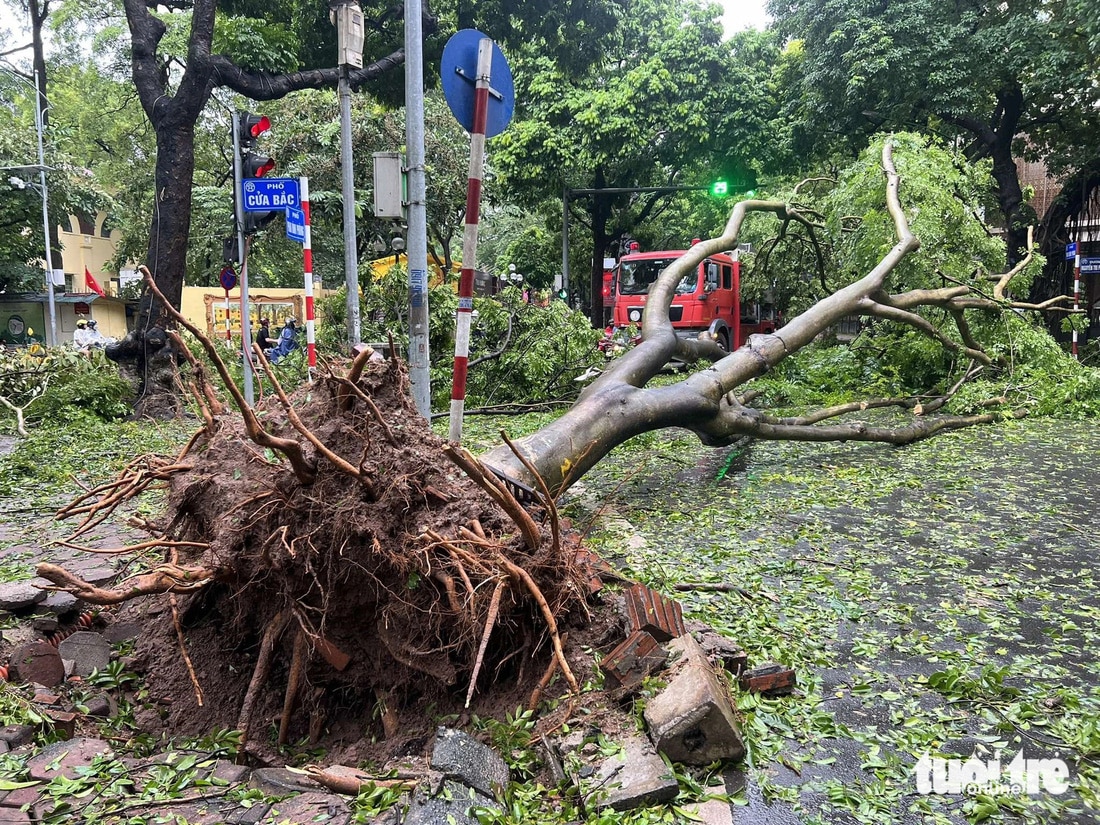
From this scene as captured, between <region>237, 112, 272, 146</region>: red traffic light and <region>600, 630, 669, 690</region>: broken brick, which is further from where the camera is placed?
<region>237, 112, 272, 146</region>: red traffic light

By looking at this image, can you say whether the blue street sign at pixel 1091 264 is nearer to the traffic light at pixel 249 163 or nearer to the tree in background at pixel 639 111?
the tree in background at pixel 639 111

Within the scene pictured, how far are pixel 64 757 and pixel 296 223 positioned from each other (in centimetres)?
603

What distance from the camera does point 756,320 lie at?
Result: 19188 millimetres

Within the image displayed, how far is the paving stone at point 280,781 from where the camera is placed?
94.7 inches

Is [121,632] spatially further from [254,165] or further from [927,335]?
[927,335]

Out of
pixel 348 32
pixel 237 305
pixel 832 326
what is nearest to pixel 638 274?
pixel 832 326

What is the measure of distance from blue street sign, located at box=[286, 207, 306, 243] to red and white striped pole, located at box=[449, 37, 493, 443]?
3987 mm

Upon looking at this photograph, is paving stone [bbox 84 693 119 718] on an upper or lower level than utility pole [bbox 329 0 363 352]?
lower

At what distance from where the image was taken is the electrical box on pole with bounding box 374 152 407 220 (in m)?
6.14

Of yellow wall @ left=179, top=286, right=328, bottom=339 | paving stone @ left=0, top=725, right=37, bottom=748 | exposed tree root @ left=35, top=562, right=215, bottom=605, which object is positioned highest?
yellow wall @ left=179, top=286, right=328, bottom=339

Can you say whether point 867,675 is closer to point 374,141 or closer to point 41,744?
point 41,744

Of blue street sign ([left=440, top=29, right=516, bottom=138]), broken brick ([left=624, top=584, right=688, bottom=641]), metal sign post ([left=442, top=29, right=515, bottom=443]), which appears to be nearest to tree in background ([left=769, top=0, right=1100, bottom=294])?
Result: blue street sign ([left=440, top=29, right=516, bottom=138])

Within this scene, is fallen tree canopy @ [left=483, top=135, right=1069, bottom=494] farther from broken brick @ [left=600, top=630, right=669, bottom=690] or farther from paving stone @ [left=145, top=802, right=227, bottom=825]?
paving stone @ [left=145, top=802, right=227, bottom=825]

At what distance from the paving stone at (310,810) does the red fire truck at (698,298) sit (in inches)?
538
